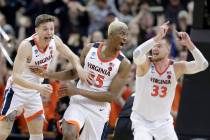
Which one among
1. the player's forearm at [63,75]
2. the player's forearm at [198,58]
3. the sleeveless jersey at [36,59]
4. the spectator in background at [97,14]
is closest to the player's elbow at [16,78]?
the sleeveless jersey at [36,59]

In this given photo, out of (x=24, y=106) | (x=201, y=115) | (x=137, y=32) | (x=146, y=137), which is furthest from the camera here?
(x=137, y=32)

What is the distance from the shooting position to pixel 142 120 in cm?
1159

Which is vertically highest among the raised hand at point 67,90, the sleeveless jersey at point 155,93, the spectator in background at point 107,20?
the raised hand at point 67,90

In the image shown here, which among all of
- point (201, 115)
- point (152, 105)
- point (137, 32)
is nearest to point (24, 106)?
point (152, 105)

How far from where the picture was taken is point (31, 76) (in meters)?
11.9

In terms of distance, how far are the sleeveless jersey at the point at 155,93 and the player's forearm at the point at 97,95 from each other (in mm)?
460

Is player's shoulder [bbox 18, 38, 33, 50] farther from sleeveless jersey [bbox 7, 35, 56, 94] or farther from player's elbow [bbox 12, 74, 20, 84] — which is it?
player's elbow [bbox 12, 74, 20, 84]

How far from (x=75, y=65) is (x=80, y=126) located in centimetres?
86

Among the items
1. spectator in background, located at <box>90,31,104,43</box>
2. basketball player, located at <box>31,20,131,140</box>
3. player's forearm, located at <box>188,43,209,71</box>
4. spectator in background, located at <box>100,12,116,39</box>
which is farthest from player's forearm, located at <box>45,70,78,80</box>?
spectator in background, located at <box>100,12,116,39</box>

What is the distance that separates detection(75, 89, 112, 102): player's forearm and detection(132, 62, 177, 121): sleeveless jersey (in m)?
0.46

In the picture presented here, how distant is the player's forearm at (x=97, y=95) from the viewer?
11355 millimetres

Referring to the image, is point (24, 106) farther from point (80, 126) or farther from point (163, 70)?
point (163, 70)

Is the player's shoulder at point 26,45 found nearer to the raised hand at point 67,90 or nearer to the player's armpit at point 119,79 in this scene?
the raised hand at point 67,90

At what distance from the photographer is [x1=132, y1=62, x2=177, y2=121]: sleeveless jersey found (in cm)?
1156
